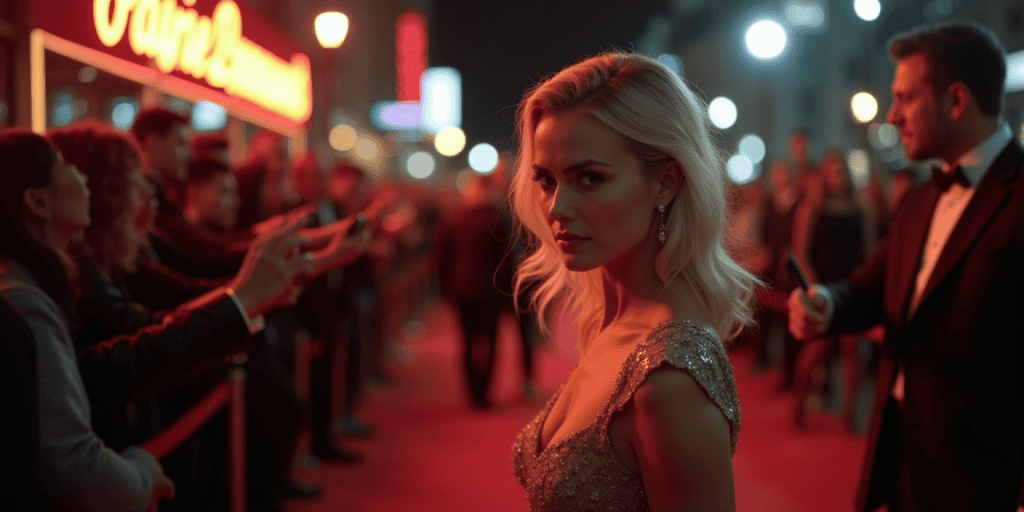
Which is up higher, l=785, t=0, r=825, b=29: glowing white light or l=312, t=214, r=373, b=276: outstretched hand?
l=785, t=0, r=825, b=29: glowing white light

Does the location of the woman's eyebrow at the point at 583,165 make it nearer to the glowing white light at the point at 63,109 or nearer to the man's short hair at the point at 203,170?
the man's short hair at the point at 203,170

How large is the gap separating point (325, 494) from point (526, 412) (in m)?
2.52

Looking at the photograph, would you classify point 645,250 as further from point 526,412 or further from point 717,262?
point 526,412

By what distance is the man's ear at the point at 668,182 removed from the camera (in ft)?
5.12

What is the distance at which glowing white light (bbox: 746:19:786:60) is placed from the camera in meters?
12.2

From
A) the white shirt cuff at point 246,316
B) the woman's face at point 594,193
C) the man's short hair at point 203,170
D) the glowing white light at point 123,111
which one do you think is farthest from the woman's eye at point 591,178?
the glowing white light at point 123,111

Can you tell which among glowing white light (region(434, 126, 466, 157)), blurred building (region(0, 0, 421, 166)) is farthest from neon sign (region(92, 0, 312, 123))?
glowing white light (region(434, 126, 466, 157))

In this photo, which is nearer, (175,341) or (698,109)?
(698,109)

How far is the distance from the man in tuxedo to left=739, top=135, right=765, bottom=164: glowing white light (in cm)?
3918

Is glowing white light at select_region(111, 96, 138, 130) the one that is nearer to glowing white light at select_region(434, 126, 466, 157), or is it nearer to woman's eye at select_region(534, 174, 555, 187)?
woman's eye at select_region(534, 174, 555, 187)

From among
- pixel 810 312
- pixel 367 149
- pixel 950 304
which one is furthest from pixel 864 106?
pixel 367 149

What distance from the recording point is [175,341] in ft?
7.33

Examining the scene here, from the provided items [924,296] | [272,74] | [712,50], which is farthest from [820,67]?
[924,296]

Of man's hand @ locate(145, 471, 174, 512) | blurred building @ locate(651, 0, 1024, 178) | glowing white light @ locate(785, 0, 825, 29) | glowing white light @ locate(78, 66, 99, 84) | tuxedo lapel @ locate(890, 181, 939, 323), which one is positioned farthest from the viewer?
blurred building @ locate(651, 0, 1024, 178)
